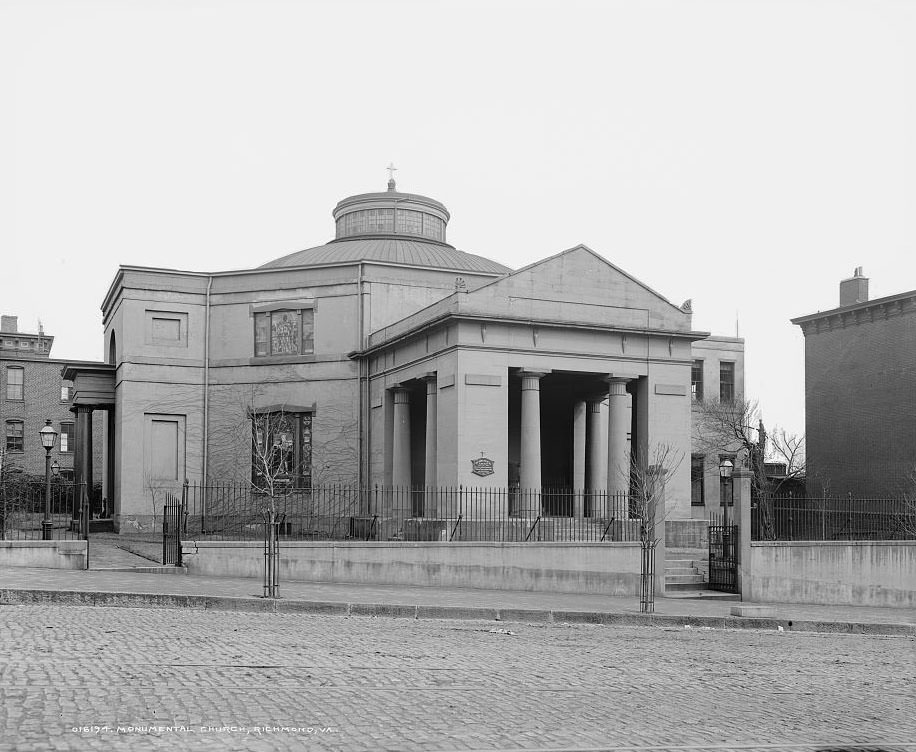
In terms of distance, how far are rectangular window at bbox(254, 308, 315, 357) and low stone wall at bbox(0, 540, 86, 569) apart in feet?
63.4

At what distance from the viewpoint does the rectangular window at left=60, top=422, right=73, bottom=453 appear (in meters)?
67.8

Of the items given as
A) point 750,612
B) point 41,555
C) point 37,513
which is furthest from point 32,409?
point 750,612

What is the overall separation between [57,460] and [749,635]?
2260 inches

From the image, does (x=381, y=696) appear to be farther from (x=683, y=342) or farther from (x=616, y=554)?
(x=683, y=342)

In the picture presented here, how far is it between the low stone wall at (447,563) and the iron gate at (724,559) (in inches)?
82.3

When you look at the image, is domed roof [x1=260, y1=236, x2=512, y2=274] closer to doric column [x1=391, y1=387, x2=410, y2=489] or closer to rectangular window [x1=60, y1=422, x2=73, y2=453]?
doric column [x1=391, y1=387, x2=410, y2=489]

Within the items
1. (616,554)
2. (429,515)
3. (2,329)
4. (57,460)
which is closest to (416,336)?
(429,515)

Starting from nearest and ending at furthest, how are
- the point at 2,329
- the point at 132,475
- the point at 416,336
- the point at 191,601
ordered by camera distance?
1. the point at 191,601
2. the point at 416,336
3. the point at 132,475
4. the point at 2,329

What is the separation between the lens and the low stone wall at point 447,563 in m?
23.4

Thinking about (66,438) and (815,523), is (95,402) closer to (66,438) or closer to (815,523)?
(66,438)

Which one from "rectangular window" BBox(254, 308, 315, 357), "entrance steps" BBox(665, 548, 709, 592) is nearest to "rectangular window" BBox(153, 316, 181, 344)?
"rectangular window" BBox(254, 308, 315, 357)

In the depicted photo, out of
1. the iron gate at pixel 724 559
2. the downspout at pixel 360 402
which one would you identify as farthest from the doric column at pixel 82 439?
the iron gate at pixel 724 559

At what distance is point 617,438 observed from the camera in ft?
111

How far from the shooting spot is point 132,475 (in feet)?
131
